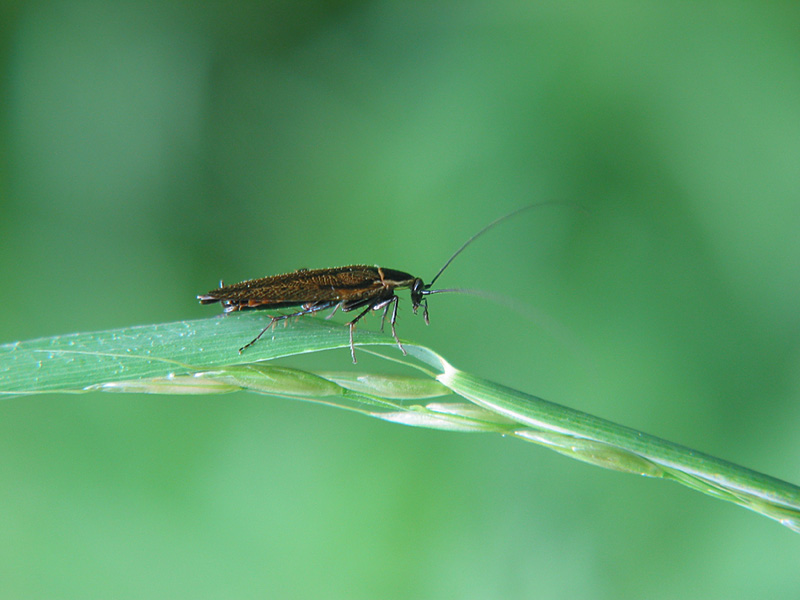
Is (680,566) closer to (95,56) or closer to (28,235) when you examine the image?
(28,235)

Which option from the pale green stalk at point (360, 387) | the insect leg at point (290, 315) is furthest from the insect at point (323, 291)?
the pale green stalk at point (360, 387)

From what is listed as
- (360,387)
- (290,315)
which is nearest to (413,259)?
(290,315)

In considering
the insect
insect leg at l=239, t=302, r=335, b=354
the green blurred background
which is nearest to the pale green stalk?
insect leg at l=239, t=302, r=335, b=354

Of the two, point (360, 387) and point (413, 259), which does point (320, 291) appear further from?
point (413, 259)

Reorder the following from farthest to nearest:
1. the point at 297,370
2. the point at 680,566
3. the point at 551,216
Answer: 1. the point at 551,216
2. the point at 680,566
3. the point at 297,370

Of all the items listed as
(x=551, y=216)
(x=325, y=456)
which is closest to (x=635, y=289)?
(x=551, y=216)
